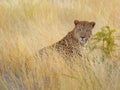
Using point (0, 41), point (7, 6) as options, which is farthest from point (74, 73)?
point (7, 6)

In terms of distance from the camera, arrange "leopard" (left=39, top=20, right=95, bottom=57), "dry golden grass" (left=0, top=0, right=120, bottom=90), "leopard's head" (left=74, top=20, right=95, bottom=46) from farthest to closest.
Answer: "leopard's head" (left=74, top=20, right=95, bottom=46) < "leopard" (left=39, top=20, right=95, bottom=57) < "dry golden grass" (left=0, top=0, right=120, bottom=90)

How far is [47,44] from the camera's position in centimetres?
586

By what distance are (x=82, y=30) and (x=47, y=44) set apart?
2.47 ft

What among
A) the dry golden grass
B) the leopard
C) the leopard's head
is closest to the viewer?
the dry golden grass

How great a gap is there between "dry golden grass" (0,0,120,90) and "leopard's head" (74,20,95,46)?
21cm

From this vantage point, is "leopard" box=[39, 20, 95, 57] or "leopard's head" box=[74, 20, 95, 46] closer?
"leopard" box=[39, 20, 95, 57]

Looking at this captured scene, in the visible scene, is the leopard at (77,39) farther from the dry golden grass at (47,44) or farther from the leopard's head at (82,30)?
the dry golden grass at (47,44)

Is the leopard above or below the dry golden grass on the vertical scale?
above

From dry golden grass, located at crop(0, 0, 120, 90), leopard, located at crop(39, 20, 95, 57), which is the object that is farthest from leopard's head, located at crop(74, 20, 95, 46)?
dry golden grass, located at crop(0, 0, 120, 90)

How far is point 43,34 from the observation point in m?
6.12

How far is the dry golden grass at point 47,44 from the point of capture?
4332mm

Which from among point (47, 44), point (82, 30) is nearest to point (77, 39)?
point (82, 30)

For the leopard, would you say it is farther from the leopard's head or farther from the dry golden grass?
the dry golden grass

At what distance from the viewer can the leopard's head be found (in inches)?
206
